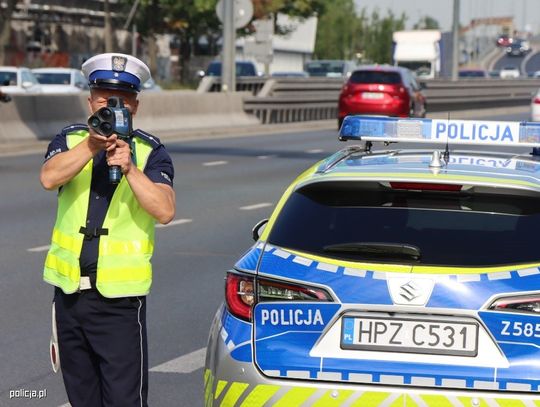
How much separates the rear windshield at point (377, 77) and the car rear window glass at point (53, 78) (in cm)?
1134

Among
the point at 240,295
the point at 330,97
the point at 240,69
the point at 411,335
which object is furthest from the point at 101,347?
the point at 240,69

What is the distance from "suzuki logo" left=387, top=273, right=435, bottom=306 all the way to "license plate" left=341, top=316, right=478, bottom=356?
2.3 inches

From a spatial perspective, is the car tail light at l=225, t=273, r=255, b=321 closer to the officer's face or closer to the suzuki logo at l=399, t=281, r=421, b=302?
the suzuki logo at l=399, t=281, r=421, b=302

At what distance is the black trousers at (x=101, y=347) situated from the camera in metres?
5.07

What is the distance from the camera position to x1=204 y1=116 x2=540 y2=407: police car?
192 inches

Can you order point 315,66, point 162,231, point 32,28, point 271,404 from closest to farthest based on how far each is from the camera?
point 271,404 < point 162,231 < point 315,66 < point 32,28

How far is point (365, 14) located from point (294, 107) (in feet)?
337

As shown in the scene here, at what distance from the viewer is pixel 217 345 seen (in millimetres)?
5211

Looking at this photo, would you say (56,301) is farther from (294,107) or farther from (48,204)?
(294,107)

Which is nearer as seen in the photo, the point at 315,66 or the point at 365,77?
the point at 365,77

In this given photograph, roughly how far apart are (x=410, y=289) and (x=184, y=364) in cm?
323

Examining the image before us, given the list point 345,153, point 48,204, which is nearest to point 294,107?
point 48,204

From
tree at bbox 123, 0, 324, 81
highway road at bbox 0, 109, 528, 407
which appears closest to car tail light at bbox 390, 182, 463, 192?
highway road at bbox 0, 109, 528, 407

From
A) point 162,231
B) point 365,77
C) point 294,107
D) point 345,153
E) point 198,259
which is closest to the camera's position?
point 345,153
